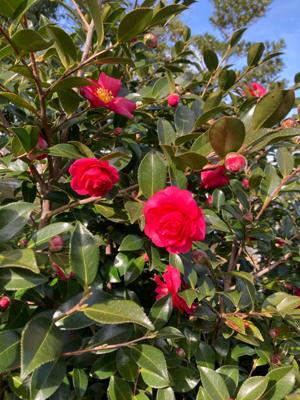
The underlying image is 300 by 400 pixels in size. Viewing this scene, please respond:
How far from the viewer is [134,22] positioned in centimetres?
66

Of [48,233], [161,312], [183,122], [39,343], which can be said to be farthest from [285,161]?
[39,343]

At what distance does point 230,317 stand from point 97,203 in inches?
14.8

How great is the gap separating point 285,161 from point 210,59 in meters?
0.42

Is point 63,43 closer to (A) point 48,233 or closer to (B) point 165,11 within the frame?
(B) point 165,11

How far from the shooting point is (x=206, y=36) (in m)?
11.8

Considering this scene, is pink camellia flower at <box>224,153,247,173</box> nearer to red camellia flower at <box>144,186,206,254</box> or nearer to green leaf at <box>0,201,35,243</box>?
red camellia flower at <box>144,186,206,254</box>

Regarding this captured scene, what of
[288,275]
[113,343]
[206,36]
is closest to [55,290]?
[113,343]

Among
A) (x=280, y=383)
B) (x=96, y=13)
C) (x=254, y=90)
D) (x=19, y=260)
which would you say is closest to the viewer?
(x=19, y=260)

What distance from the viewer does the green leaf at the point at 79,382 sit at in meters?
0.70

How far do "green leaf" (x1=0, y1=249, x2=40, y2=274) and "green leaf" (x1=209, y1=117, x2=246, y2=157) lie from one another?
0.32 meters

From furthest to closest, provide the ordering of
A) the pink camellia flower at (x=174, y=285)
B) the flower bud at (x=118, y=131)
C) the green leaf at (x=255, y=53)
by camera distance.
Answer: the green leaf at (x=255, y=53)
the flower bud at (x=118, y=131)
the pink camellia flower at (x=174, y=285)

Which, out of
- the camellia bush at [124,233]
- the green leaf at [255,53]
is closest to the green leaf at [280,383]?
the camellia bush at [124,233]

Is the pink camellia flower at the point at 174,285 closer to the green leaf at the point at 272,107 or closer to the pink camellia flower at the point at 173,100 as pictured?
the green leaf at the point at 272,107

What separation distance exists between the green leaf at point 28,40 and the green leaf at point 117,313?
0.41 metres
